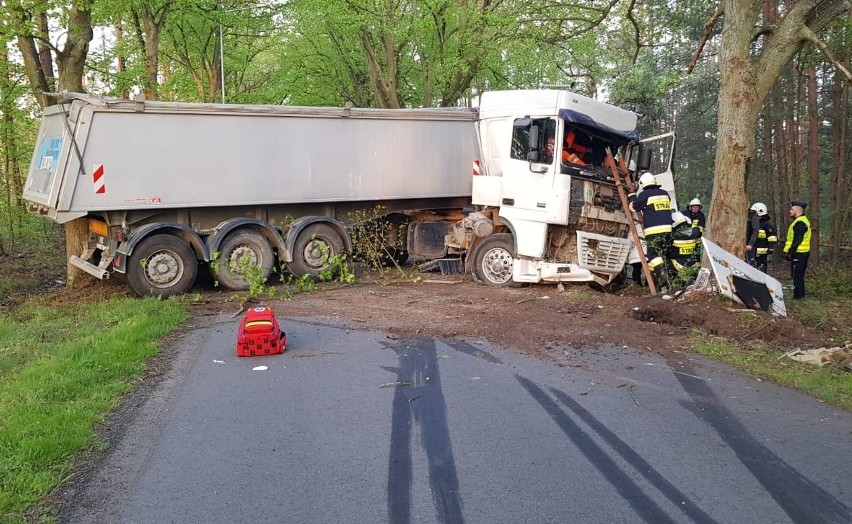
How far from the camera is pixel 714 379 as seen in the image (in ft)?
19.5

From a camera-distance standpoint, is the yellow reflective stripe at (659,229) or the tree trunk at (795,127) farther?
the tree trunk at (795,127)

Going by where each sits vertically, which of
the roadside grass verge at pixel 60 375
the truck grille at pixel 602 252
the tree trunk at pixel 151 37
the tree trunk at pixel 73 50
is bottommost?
the roadside grass verge at pixel 60 375

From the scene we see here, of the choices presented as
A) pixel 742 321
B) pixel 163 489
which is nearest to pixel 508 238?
pixel 742 321

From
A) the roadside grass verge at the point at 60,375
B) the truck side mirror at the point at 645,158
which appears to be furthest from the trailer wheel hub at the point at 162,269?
the truck side mirror at the point at 645,158

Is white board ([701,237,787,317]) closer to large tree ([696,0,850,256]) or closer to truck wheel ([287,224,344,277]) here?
large tree ([696,0,850,256])

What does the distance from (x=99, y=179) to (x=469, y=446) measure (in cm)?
754

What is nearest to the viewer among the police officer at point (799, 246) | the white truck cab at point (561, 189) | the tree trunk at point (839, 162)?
the white truck cab at point (561, 189)

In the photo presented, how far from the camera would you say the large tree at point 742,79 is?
8.85 meters

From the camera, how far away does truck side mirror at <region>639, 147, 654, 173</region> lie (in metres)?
10.5

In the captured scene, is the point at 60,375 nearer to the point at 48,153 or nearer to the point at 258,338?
the point at 258,338

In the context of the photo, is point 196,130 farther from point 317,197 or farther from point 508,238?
point 508,238

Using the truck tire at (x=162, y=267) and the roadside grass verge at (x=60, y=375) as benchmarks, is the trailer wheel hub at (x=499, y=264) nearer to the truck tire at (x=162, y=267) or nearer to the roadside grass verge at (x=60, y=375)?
the truck tire at (x=162, y=267)

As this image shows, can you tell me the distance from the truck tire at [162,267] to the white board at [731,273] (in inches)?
295

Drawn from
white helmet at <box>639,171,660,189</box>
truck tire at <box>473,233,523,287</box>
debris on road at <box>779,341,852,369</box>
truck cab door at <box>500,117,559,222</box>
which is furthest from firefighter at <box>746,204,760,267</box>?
debris on road at <box>779,341,852,369</box>
